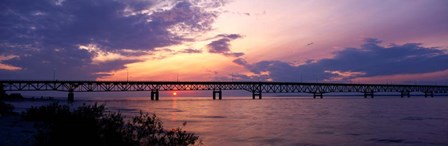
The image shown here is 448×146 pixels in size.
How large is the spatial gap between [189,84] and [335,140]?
15106cm

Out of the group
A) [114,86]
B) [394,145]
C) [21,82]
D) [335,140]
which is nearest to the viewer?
[394,145]

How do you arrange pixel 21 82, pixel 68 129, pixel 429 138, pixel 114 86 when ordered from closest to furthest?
pixel 68 129 → pixel 429 138 → pixel 21 82 → pixel 114 86

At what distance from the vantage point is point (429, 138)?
93.2 ft

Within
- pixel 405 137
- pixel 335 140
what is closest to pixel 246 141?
pixel 335 140

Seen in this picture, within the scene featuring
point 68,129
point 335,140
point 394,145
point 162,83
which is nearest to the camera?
point 68,129

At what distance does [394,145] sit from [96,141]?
19158 millimetres

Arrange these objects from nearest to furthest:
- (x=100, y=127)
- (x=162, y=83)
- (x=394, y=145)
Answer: (x=100, y=127), (x=394, y=145), (x=162, y=83)

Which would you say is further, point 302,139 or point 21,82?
point 21,82

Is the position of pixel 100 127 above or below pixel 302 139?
above

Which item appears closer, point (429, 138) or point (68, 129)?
point (68, 129)

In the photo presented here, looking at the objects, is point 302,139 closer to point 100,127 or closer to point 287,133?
point 287,133

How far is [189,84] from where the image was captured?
577ft

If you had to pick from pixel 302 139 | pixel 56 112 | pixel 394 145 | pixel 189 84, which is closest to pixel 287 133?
pixel 302 139

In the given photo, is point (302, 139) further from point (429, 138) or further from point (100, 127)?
point (100, 127)
